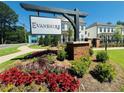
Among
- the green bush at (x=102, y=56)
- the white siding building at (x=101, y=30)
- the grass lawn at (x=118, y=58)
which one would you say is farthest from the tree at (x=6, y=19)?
the green bush at (x=102, y=56)

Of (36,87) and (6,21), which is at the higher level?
(6,21)

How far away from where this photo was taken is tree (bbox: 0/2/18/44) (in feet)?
247

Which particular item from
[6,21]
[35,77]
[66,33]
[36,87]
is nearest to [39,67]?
[35,77]

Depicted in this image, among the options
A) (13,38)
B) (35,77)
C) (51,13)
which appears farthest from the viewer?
(13,38)

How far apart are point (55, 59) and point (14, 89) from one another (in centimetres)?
343

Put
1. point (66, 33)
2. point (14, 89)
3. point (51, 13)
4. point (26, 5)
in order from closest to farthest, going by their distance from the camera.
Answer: point (14, 89) → point (26, 5) → point (51, 13) → point (66, 33)

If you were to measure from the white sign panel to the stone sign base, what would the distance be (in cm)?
141

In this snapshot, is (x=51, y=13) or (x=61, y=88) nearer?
(x=61, y=88)

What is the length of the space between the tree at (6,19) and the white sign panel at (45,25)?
68.5m

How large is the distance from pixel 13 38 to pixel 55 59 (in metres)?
68.7

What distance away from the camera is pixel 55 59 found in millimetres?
8594

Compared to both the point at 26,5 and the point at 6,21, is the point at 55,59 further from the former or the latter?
the point at 6,21

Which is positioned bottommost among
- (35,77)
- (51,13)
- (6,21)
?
(35,77)

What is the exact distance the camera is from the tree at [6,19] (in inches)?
2969
